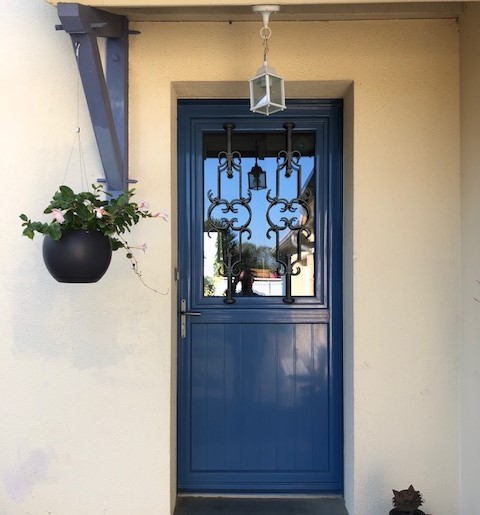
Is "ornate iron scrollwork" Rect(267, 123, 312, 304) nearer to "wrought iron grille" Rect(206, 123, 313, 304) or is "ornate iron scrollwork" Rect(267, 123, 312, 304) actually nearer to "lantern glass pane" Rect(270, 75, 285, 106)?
"wrought iron grille" Rect(206, 123, 313, 304)

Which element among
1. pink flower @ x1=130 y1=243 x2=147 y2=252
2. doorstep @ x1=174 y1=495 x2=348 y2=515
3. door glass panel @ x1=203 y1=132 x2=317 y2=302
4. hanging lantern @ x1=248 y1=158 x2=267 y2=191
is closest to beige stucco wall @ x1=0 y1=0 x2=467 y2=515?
pink flower @ x1=130 y1=243 x2=147 y2=252

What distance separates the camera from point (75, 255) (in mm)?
2160

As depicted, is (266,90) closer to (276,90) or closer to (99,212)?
(276,90)

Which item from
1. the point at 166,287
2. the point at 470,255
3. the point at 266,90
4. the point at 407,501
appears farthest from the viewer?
the point at 166,287

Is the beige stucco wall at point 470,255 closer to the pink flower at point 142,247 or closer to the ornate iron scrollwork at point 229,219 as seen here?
the ornate iron scrollwork at point 229,219

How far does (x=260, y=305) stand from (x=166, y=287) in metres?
0.58

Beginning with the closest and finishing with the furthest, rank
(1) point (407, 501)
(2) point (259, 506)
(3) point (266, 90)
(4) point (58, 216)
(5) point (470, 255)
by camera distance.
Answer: (4) point (58, 216)
(3) point (266, 90)
(1) point (407, 501)
(5) point (470, 255)
(2) point (259, 506)

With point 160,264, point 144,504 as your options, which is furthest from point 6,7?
point 144,504

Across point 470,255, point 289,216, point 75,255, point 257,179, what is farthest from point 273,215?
point 75,255

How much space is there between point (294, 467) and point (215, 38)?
235 centimetres

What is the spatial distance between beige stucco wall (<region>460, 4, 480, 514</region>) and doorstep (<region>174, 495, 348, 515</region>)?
678 millimetres

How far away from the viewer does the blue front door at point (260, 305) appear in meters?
2.87

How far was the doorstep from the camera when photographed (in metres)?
2.69

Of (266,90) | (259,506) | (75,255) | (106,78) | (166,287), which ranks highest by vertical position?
(106,78)
